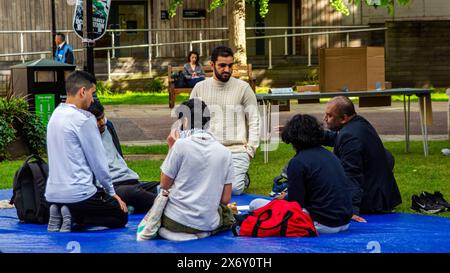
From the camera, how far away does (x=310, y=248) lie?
8266 millimetres

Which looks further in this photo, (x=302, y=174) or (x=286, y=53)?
(x=286, y=53)

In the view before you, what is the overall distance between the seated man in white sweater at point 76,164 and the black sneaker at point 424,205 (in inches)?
138

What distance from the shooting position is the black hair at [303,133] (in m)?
8.91

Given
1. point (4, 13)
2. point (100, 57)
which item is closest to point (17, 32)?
point (4, 13)

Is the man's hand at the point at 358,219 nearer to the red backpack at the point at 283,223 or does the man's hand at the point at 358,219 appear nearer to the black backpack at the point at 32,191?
the red backpack at the point at 283,223

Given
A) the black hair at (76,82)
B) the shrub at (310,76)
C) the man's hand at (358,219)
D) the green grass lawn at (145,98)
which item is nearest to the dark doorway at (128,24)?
the green grass lawn at (145,98)

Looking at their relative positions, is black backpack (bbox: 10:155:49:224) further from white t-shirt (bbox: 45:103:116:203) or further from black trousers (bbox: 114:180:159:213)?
black trousers (bbox: 114:180:159:213)

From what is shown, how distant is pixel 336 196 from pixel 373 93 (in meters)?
6.65

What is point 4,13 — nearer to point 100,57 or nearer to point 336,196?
point 100,57

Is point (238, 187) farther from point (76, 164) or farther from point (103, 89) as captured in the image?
point (103, 89)

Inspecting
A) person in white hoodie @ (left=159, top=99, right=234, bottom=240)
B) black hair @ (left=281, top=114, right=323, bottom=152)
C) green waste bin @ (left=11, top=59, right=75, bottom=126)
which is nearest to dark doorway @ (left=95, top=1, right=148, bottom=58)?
green waste bin @ (left=11, top=59, right=75, bottom=126)

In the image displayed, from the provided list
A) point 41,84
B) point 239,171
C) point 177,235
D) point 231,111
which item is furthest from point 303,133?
point 41,84

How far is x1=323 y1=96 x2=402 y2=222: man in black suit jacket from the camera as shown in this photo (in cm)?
1016

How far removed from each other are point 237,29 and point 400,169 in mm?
11802
